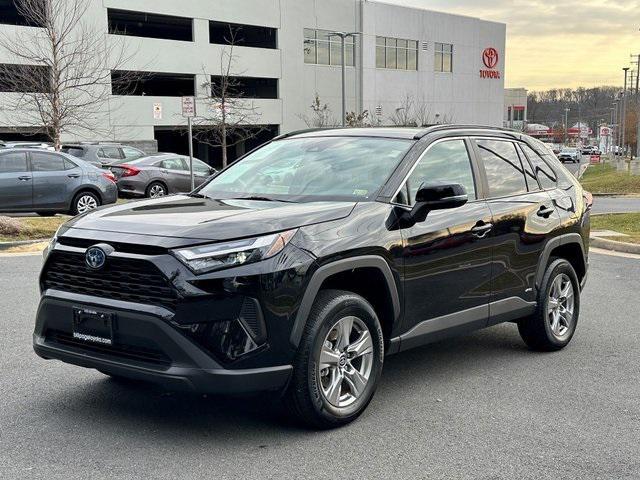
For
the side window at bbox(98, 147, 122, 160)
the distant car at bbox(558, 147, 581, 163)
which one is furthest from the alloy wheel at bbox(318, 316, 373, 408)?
the distant car at bbox(558, 147, 581, 163)

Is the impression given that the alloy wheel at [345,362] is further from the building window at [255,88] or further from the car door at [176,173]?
the building window at [255,88]

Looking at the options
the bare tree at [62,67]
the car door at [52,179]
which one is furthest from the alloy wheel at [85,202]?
the bare tree at [62,67]

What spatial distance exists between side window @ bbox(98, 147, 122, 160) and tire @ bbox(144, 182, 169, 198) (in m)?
3.70

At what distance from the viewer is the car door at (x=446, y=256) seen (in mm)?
4781

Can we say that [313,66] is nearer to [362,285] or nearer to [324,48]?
[324,48]

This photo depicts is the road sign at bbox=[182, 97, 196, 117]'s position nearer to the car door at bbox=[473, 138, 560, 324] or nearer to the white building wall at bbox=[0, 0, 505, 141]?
the car door at bbox=[473, 138, 560, 324]

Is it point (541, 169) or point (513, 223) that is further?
point (541, 169)

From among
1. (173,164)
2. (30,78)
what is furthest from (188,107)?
(30,78)

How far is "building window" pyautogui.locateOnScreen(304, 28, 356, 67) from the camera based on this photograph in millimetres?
51062

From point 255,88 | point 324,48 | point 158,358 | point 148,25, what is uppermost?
point 148,25

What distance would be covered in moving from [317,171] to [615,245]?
8.64 meters

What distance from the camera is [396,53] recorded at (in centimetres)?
5744

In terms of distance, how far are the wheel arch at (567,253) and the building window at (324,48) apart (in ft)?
151

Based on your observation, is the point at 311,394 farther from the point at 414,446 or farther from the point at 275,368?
the point at 414,446
